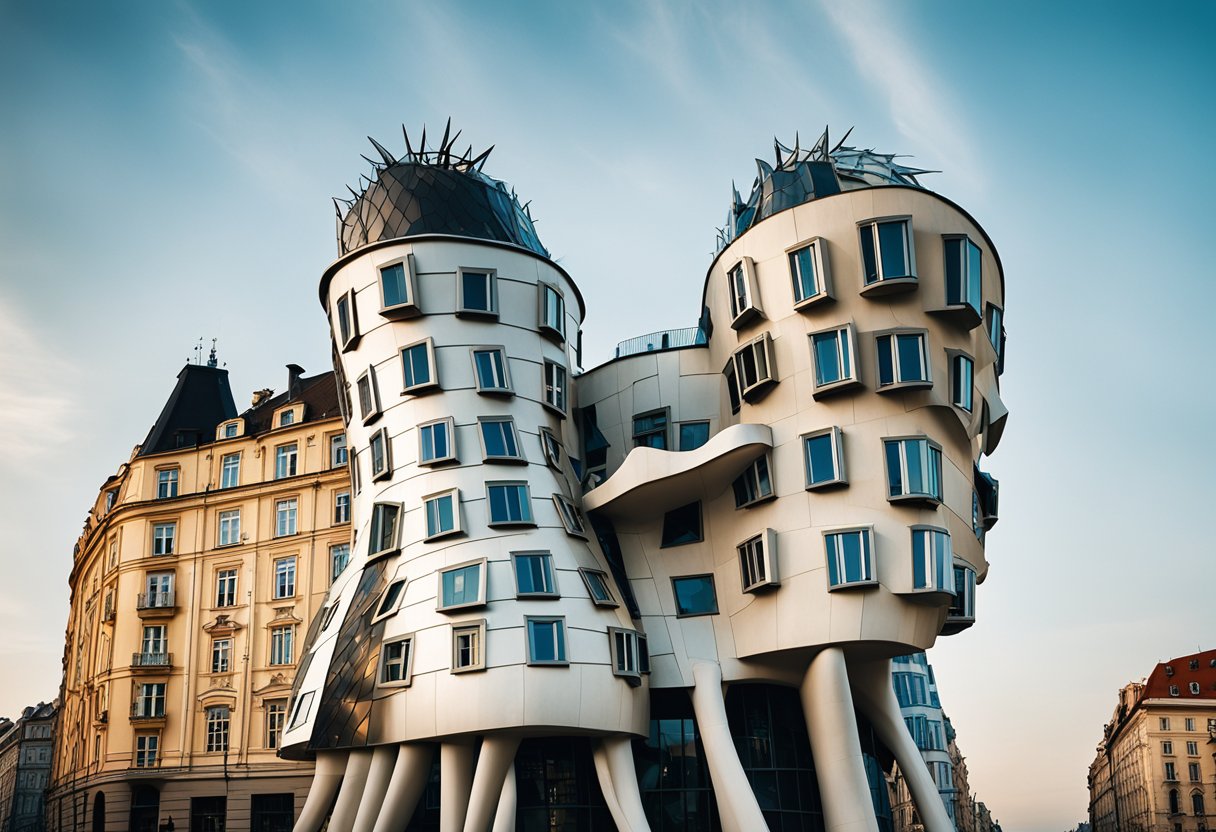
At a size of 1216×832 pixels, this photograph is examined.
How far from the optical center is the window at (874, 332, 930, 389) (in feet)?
120

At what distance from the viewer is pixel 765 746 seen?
132 feet

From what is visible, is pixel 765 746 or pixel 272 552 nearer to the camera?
pixel 765 746

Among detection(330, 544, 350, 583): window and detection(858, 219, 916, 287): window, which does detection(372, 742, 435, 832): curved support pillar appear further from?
detection(858, 219, 916, 287): window

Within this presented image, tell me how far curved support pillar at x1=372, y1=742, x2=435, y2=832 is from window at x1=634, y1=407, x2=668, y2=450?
41.3 feet

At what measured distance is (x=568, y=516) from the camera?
3866 cm

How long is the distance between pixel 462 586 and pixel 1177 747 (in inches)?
3540

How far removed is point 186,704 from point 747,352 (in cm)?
2750

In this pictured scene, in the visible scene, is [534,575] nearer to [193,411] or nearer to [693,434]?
[693,434]

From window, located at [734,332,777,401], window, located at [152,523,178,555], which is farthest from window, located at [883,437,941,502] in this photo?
window, located at [152,523,178,555]

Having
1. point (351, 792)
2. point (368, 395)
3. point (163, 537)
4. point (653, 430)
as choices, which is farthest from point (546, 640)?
point (163, 537)

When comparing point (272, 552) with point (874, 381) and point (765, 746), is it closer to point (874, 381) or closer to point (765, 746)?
point (765, 746)

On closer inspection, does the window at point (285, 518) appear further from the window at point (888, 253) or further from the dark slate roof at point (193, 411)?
the window at point (888, 253)

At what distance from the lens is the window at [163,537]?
53.1 m

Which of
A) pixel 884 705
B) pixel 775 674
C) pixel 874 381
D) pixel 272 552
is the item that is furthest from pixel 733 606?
pixel 272 552
